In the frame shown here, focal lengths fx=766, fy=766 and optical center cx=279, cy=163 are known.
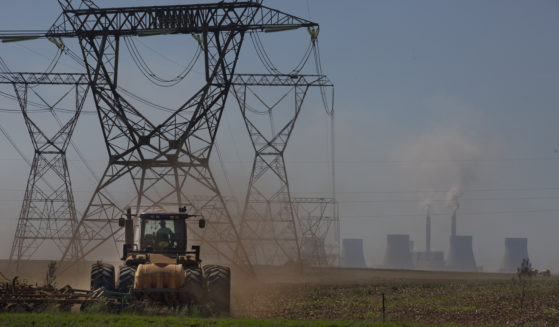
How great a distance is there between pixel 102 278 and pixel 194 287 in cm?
361

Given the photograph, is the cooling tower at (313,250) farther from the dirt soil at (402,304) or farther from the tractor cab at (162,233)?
the tractor cab at (162,233)

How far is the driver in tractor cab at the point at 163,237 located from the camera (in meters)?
28.8

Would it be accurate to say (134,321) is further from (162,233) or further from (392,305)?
(392,305)

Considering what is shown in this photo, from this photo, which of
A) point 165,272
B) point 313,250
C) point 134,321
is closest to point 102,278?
point 165,272

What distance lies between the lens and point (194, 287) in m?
24.9

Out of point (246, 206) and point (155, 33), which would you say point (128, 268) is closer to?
point (155, 33)

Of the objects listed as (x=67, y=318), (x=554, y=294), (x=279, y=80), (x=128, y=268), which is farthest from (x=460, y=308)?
(x=279, y=80)

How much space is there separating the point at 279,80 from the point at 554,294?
1034 inches

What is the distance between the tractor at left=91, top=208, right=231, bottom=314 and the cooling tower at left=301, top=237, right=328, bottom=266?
74956mm

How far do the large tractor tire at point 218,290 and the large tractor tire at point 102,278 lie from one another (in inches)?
134

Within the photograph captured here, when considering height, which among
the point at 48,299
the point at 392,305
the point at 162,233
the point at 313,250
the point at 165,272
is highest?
the point at 313,250

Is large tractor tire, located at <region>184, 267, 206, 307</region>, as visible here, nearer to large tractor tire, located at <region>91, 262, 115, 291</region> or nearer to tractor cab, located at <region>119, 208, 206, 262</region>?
large tractor tire, located at <region>91, 262, 115, 291</region>

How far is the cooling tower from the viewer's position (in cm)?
10534

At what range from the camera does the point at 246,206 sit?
218ft
